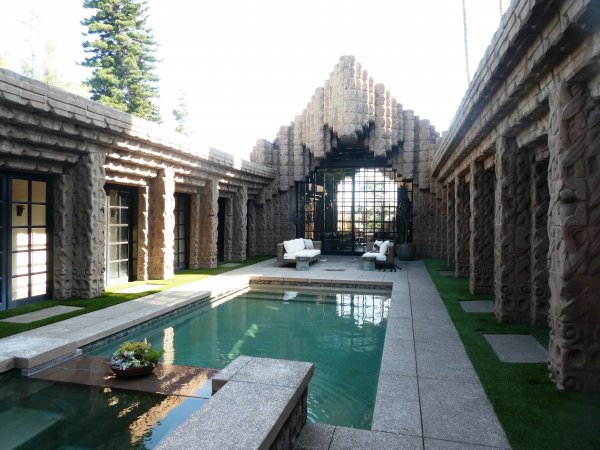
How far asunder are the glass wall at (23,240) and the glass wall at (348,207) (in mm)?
12342

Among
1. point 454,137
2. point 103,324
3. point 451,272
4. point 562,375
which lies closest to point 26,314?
point 103,324

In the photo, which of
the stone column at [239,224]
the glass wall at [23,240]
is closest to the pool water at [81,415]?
the glass wall at [23,240]

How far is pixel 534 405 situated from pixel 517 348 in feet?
6.43

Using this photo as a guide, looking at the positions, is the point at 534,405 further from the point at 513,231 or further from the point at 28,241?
the point at 28,241

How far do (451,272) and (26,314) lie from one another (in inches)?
471

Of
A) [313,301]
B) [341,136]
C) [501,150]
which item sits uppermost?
[341,136]

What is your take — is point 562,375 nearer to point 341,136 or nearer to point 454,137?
point 454,137

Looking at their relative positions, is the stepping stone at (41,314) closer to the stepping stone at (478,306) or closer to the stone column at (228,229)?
the stepping stone at (478,306)

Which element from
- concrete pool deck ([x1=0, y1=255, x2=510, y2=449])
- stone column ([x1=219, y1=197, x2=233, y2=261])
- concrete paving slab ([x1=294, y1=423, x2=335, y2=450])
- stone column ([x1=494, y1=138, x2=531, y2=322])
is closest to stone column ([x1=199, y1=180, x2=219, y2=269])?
stone column ([x1=219, y1=197, x2=233, y2=261])

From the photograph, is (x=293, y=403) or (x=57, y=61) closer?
(x=293, y=403)

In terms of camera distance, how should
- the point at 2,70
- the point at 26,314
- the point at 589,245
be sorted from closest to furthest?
the point at 589,245
the point at 2,70
the point at 26,314

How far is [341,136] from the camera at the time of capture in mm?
16891

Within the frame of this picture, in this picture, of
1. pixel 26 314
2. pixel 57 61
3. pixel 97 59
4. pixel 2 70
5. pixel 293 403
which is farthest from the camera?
pixel 57 61

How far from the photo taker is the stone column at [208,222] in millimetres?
14547
